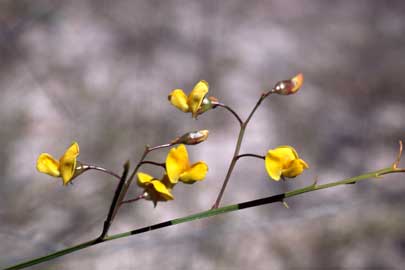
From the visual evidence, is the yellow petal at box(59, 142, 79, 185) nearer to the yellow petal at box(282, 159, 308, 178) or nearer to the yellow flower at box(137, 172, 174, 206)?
the yellow flower at box(137, 172, 174, 206)

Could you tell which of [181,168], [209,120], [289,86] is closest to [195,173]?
[181,168]

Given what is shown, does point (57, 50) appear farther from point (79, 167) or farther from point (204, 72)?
point (79, 167)

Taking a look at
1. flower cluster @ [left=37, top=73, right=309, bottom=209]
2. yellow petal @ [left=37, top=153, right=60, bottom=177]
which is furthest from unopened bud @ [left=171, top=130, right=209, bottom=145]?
yellow petal @ [left=37, top=153, right=60, bottom=177]

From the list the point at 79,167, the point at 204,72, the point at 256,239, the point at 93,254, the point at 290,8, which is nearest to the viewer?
the point at 79,167

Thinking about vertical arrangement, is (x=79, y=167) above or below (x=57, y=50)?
below

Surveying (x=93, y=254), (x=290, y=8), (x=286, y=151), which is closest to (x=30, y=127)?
(x=93, y=254)

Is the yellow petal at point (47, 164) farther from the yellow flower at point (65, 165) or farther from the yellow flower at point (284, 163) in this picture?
the yellow flower at point (284, 163)

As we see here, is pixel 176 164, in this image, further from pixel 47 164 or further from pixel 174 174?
pixel 47 164
